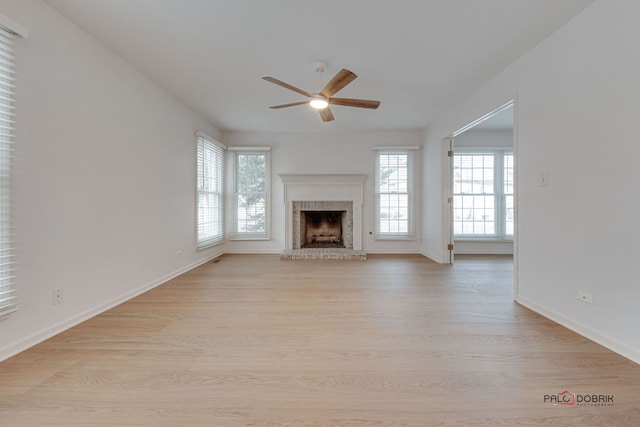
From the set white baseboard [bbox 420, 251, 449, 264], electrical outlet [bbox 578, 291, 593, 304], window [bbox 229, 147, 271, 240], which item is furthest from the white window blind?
white baseboard [bbox 420, 251, 449, 264]

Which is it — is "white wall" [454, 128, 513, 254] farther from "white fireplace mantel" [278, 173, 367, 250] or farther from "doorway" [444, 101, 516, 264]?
"white fireplace mantel" [278, 173, 367, 250]

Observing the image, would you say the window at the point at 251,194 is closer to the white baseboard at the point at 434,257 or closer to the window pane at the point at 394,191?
the window pane at the point at 394,191

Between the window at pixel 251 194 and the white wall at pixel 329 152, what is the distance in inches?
6.7

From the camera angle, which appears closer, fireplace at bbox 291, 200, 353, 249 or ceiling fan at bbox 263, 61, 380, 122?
ceiling fan at bbox 263, 61, 380, 122

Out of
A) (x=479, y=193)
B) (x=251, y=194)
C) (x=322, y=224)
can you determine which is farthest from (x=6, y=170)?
(x=479, y=193)

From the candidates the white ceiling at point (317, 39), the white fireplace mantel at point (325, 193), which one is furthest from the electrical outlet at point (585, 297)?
the white fireplace mantel at point (325, 193)

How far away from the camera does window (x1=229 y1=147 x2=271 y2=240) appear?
5.41 meters

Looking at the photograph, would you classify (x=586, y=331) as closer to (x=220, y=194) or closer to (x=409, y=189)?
(x=409, y=189)

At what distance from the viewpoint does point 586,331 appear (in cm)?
199

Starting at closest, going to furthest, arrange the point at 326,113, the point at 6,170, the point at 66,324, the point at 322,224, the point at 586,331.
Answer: the point at 6,170
the point at 586,331
the point at 66,324
the point at 326,113
the point at 322,224

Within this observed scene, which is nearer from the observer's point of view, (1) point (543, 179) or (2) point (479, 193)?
(1) point (543, 179)

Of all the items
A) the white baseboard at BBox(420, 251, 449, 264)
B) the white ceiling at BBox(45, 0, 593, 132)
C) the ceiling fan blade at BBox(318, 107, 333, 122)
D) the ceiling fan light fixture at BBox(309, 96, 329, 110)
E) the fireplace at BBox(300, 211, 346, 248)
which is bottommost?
the white baseboard at BBox(420, 251, 449, 264)

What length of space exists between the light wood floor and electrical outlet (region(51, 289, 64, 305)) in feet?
0.82

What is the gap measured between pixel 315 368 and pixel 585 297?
2.10m
